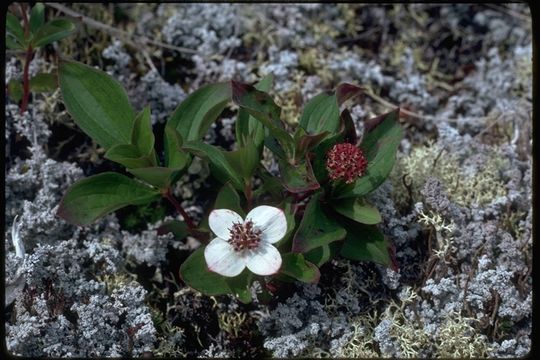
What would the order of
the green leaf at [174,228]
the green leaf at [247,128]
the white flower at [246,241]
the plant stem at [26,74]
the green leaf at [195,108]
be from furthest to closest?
the plant stem at [26,74]
the green leaf at [174,228]
the green leaf at [195,108]
the green leaf at [247,128]
the white flower at [246,241]

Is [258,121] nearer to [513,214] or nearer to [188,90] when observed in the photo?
[188,90]

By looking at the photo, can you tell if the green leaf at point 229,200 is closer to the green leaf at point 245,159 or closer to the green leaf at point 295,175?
the green leaf at point 245,159

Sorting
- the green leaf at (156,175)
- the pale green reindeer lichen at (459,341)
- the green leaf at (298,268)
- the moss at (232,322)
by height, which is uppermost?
the green leaf at (156,175)

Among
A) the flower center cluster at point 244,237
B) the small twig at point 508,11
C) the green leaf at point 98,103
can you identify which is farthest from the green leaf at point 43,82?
the small twig at point 508,11

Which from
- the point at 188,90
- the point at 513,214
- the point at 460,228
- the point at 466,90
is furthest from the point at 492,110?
the point at 188,90

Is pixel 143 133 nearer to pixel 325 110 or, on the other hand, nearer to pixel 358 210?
pixel 325 110

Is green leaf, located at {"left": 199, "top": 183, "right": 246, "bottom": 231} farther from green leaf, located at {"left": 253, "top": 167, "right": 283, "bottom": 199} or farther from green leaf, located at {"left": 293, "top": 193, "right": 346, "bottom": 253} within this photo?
green leaf, located at {"left": 293, "top": 193, "right": 346, "bottom": 253}
